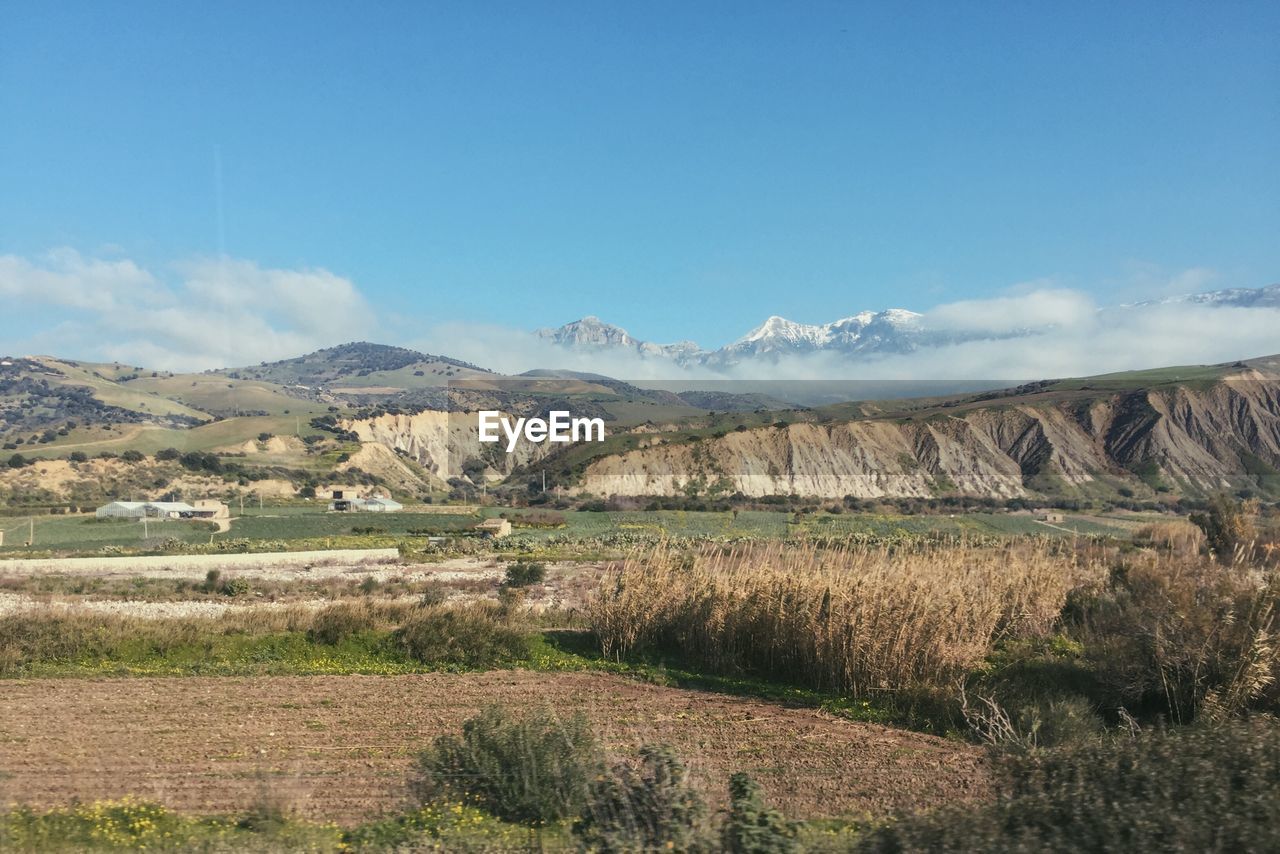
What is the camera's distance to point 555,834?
7.01 m

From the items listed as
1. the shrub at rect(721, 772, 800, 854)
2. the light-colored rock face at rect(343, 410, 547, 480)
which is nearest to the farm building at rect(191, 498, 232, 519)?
the light-colored rock face at rect(343, 410, 547, 480)

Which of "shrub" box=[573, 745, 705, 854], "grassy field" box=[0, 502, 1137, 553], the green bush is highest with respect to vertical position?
the green bush

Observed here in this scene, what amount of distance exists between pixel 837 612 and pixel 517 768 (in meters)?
7.31

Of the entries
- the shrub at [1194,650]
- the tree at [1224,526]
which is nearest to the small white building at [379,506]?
the tree at [1224,526]

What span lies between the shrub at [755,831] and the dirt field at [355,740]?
0.64 m

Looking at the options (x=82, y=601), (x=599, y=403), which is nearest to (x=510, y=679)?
(x=82, y=601)

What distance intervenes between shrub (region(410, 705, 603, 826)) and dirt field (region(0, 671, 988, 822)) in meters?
0.52

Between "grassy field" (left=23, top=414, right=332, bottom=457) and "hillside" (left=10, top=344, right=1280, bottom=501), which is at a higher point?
"grassy field" (left=23, top=414, right=332, bottom=457)

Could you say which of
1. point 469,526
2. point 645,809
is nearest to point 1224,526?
point 645,809

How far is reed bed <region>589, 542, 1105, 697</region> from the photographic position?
13555 mm

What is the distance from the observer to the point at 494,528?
59.8 meters

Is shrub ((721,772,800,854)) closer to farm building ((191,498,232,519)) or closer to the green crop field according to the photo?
the green crop field

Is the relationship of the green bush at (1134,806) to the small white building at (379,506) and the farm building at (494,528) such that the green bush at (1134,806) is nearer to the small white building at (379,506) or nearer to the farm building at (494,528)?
the farm building at (494,528)

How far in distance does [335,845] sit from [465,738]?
89.4 inches
